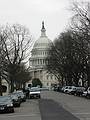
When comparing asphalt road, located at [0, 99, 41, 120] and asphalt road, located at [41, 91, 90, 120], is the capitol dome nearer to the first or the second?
asphalt road, located at [41, 91, 90, 120]

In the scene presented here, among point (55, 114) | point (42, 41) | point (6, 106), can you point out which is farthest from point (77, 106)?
point (42, 41)

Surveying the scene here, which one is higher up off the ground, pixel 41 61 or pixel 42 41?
pixel 42 41

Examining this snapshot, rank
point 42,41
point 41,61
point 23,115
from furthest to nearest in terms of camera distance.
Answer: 1. point 42,41
2. point 41,61
3. point 23,115

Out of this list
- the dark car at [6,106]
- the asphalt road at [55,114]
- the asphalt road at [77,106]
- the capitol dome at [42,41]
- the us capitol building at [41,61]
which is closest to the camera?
the asphalt road at [55,114]

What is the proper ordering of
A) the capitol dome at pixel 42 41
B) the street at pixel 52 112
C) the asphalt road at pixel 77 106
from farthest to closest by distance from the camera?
the capitol dome at pixel 42 41
the asphalt road at pixel 77 106
the street at pixel 52 112

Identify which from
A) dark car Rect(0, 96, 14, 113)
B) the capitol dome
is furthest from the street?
the capitol dome

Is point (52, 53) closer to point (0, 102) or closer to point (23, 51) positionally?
point (23, 51)

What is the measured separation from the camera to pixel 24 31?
66.9 metres

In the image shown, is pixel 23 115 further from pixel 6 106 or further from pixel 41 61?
pixel 41 61

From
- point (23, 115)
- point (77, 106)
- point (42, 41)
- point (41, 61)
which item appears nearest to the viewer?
point (23, 115)

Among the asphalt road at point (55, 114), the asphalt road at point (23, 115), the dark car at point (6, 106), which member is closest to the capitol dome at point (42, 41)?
the asphalt road at point (55, 114)

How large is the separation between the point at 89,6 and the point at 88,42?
518 cm

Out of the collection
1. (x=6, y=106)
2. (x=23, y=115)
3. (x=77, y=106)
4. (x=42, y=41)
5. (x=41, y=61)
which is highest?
(x=42, y=41)

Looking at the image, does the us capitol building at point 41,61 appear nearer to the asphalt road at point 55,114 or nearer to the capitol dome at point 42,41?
the capitol dome at point 42,41
